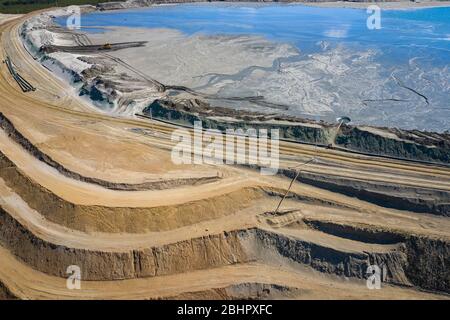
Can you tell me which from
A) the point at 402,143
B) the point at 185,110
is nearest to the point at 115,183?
the point at 185,110

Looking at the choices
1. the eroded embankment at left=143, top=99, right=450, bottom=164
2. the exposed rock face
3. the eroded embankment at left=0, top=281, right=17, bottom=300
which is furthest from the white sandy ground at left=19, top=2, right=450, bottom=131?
the eroded embankment at left=0, top=281, right=17, bottom=300

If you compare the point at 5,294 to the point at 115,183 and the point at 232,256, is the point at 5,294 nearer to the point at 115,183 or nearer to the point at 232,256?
the point at 115,183

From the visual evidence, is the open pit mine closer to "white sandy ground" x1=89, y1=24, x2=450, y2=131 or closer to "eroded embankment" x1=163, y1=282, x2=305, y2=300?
"eroded embankment" x1=163, y1=282, x2=305, y2=300

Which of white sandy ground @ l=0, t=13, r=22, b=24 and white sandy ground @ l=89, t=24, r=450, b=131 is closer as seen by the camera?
white sandy ground @ l=89, t=24, r=450, b=131

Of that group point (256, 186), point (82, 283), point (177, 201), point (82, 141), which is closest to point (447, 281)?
point (256, 186)

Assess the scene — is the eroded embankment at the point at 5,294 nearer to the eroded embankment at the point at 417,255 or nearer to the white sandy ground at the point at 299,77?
the eroded embankment at the point at 417,255

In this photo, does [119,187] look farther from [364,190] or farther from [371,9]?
[371,9]

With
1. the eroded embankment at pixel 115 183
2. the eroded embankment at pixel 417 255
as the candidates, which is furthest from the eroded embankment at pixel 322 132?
the eroded embankment at pixel 417 255
